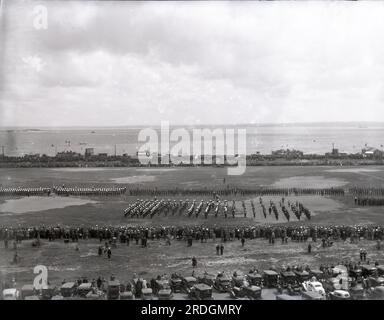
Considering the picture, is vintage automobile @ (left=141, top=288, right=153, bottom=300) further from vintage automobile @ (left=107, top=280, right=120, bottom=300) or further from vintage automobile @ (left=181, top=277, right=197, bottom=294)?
vintage automobile @ (left=181, top=277, right=197, bottom=294)

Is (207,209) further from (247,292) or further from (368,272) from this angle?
(247,292)

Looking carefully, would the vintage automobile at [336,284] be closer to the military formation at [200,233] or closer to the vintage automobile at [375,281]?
the vintage automobile at [375,281]

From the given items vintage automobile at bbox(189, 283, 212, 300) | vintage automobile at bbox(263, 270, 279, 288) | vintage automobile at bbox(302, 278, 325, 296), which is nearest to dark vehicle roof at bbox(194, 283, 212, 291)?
vintage automobile at bbox(189, 283, 212, 300)

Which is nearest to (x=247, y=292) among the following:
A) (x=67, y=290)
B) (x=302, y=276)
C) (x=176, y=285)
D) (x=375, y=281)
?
(x=302, y=276)

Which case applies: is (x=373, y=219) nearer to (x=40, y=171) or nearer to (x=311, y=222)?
(x=311, y=222)

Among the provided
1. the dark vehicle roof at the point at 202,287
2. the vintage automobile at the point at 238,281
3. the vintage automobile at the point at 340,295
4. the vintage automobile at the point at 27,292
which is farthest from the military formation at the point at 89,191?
the vintage automobile at the point at 340,295
